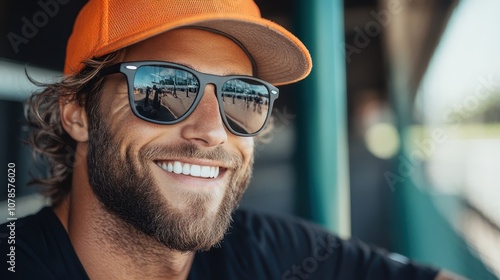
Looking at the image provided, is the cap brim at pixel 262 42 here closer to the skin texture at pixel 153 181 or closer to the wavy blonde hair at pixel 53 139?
the skin texture at pixel 153 181

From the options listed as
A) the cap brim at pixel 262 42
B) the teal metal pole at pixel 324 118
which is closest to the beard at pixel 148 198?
the cap brim at pixel 262 42

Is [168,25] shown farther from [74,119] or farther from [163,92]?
[74,119]

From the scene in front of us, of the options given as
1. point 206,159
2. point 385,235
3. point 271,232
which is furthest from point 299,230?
point 385,235

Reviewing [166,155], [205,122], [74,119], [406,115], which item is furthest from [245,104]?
[406,115]

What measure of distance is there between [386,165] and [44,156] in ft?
17.9

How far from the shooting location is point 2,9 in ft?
7.54

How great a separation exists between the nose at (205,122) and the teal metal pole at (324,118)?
769mm

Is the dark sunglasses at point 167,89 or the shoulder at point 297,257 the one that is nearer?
the dark sunglasses at point 167,89

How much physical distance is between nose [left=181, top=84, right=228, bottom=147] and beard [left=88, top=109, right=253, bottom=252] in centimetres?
3

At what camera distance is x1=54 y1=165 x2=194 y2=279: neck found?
119cm

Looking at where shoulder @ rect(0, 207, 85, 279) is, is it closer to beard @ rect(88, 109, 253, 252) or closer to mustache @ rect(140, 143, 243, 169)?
beard @ rect(88, 109, 253, 252)

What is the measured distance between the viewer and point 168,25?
1048mm

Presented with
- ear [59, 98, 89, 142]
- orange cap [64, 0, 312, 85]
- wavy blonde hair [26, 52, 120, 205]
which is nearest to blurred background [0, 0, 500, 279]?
wavy blonde hair [26, 52, 120, 205]

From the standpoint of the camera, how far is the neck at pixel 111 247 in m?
1.19
